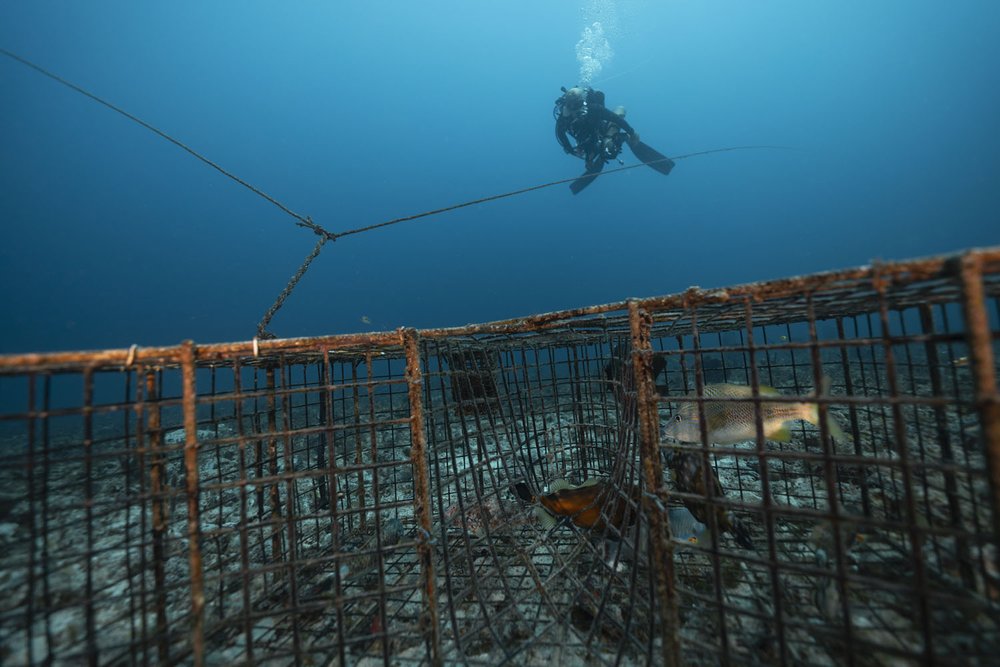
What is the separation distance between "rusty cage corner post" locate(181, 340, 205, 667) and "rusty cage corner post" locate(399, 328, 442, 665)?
1.41 metres

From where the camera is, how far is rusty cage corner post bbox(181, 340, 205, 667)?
2.54m

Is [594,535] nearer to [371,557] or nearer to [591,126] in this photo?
[371,557]

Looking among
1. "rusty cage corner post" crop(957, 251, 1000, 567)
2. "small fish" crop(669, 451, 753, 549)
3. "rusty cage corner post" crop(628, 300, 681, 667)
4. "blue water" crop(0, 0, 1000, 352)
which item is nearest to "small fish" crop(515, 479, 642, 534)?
"small fish" crop(669, 451, 753, 549)

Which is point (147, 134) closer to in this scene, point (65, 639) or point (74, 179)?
point (74, 179)

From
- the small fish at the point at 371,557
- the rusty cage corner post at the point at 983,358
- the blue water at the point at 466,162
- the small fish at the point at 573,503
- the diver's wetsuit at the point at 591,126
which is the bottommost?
the small fish at the point at 371,557

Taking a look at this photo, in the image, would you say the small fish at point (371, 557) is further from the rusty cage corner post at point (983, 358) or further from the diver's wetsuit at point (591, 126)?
the diver's wetsuit at point (591, 126)

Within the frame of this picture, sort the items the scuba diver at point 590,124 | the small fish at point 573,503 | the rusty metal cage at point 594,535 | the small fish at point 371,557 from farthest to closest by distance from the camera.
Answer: the scuba diver at point 590,124
the small fish at point 371,557
the small fish at point 573,503
the rusty metal cage at point 594,535

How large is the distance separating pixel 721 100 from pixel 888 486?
124 m

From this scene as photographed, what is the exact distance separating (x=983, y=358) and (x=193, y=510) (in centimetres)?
441

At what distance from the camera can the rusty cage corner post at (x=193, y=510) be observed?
2545 mm

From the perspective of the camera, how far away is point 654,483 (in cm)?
259

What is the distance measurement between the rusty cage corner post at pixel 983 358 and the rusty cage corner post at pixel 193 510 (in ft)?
13.7

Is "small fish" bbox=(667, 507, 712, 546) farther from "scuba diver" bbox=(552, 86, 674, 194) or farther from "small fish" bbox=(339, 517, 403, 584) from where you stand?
"scuba diver" bbox=(552, 86, 674, 194)

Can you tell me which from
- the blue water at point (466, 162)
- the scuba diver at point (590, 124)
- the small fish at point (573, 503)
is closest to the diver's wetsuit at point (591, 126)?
the scuba diver at point (590, 124)
